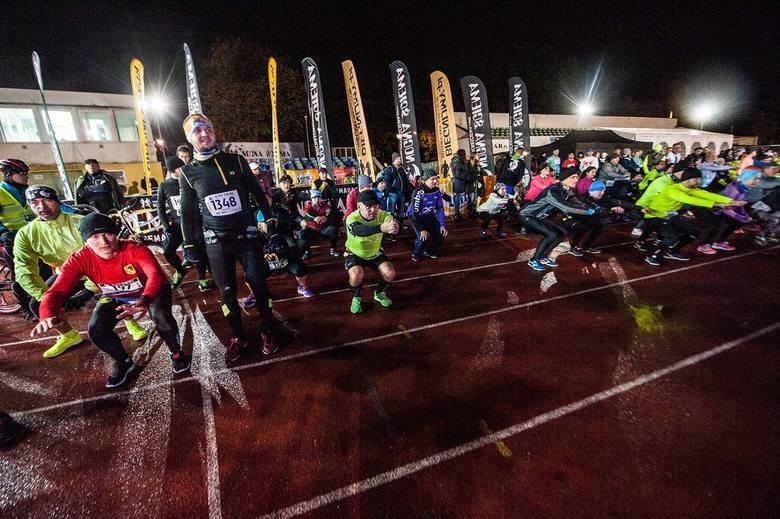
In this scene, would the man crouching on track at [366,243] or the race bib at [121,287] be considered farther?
the man crouching on track at [366,243]

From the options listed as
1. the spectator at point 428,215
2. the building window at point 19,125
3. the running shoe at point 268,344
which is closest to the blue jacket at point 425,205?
the spectator at point 428,215

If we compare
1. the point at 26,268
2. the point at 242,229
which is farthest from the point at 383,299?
the point at 26,268

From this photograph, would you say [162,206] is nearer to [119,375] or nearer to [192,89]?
[119,375]

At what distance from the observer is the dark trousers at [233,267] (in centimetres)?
328

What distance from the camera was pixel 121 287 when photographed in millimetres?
3258

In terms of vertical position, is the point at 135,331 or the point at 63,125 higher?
the point at 63,125

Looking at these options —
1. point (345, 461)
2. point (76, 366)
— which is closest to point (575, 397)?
point (345, 461)

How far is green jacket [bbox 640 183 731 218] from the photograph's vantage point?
567cm

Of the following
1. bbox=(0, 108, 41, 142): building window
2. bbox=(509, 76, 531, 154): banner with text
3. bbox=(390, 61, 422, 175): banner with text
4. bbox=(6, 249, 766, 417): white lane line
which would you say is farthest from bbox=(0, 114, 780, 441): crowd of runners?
bbox=(0, 108, 41, 142): building window

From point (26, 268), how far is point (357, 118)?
11845mm

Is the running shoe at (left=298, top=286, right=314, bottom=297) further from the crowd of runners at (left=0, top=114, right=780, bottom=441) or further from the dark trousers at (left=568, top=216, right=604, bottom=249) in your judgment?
the dark trousers at (left=568, top=216, right=604, bottom=249)

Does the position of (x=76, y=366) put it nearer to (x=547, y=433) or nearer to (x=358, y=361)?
(x=358, y=361)

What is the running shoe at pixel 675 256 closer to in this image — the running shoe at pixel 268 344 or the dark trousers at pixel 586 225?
the dark trousers at pixel 586 225

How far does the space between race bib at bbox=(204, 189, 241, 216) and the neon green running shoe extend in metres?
2.37
